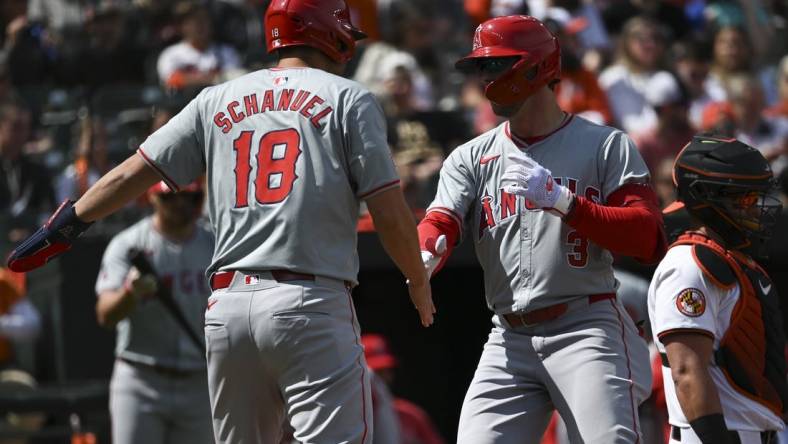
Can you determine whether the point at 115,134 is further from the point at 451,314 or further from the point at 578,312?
the point at 578,312

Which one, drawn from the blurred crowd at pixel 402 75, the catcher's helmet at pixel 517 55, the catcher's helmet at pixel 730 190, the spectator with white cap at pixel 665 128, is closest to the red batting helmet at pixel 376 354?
the blurred crowd at pixel 402 75

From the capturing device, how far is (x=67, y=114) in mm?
11367

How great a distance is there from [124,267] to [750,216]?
12.7 feet

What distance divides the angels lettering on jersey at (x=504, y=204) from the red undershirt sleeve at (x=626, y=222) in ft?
0.28

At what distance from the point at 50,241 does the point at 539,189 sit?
1628 millimetres

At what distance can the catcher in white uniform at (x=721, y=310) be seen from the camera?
429 cm

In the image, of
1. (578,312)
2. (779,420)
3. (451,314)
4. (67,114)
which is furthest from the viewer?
(67,114)

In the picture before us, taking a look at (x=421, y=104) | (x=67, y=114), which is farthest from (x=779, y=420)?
(x=67, y=114)

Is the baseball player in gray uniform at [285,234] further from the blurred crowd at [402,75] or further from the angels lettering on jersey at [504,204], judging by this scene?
the blurred crowd at [402,75]

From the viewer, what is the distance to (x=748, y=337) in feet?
14.4

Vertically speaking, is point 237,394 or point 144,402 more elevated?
point 237,394

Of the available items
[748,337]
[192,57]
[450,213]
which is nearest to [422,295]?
[450,213]

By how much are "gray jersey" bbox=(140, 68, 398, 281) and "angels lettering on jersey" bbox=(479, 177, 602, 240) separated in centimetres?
59

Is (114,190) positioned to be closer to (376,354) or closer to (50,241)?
(50,241)
